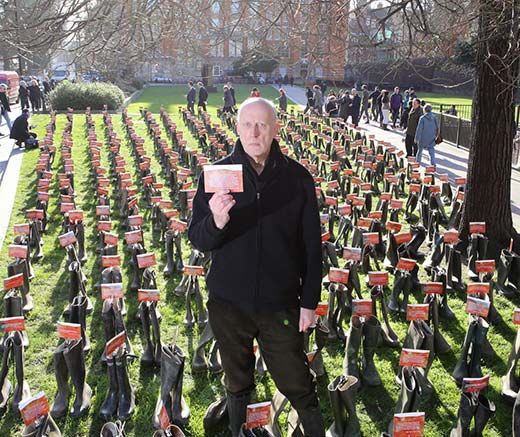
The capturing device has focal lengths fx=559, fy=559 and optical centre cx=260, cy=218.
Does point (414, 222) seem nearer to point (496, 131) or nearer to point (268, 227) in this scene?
point (496, 131)

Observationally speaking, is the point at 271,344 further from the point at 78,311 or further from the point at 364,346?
the point at 78,311

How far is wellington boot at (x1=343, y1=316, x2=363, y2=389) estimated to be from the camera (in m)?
4.70

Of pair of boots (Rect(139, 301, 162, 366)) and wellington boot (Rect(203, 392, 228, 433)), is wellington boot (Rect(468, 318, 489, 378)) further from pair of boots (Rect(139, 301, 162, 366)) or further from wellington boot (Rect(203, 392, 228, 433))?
pair of boots (Rect(139, 301, 162, 366))

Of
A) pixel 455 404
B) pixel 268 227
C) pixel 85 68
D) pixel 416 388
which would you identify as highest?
pixel 85 68

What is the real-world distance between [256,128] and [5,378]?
324 centimetres

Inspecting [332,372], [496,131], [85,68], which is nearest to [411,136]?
[496,131]

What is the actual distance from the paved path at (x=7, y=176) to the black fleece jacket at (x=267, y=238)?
22.3ft

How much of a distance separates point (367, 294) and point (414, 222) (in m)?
3.60

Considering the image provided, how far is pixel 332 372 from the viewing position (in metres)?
5.10

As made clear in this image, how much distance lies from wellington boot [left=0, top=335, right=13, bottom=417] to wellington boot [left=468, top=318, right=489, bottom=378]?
378 cm

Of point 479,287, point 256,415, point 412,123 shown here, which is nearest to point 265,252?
point 256,415

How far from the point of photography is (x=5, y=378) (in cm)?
465

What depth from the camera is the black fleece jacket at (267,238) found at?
304 cm

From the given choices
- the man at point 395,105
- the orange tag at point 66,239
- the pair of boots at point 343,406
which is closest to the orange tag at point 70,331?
the pair of boots at point 343,406
